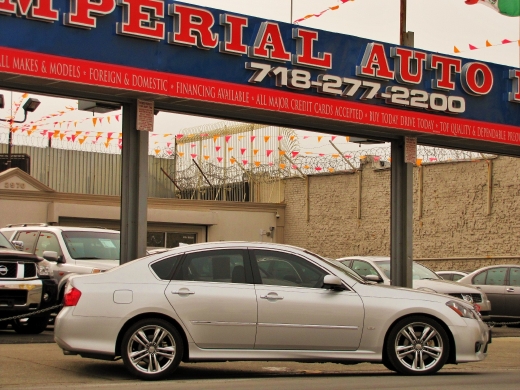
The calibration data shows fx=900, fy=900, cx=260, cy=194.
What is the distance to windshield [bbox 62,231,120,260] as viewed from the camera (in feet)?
52.6

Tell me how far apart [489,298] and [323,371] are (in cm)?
994

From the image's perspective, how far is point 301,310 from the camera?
981 centimetres

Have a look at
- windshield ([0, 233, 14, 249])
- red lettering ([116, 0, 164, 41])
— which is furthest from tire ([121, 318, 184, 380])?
windshield ([0, 233, 14, 249])

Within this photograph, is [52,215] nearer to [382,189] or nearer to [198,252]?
[382,189]

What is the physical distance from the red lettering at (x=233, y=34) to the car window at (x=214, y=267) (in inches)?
183

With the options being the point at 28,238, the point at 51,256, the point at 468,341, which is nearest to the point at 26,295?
the point at 51,256

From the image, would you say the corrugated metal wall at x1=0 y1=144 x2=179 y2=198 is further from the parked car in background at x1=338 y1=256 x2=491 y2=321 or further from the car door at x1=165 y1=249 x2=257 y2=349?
the car door at x1=165 y1=249 x2=257 y2=349

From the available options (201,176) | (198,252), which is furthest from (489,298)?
(201,176)

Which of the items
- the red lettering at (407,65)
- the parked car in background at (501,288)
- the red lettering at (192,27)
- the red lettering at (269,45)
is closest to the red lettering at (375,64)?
the red lettering at (407,65)

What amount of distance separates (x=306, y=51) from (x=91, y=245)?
528 cm

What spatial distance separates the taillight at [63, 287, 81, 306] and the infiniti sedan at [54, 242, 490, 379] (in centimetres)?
1

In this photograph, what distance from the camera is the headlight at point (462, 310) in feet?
33.5

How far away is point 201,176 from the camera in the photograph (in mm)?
35438

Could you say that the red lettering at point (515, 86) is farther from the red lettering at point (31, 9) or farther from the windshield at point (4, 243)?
the windshield at point (4, 243)
